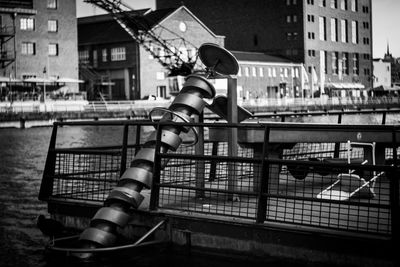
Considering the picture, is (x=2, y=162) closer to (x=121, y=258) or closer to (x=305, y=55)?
(x=121, y=258)

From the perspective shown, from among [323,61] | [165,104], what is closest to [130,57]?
[165,104]

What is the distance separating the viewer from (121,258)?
344 inches

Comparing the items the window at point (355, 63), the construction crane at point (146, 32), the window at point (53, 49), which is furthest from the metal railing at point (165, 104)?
the window at point (355, 63)

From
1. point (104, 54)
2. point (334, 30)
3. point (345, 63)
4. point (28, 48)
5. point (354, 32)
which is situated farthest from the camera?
point (354, 32)

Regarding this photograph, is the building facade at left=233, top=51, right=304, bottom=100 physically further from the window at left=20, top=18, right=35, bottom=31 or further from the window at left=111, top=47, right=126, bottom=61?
the window at left=20, top=18, right=35, bottom=31

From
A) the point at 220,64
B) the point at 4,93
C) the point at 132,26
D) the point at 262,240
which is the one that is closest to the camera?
the point at 262,240

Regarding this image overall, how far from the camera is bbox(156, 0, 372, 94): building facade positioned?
3979 inches

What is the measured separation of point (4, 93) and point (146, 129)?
15272 mm

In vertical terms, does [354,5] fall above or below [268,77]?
above

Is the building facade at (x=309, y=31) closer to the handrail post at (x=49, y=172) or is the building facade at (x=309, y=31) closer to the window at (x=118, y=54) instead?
the window at (x=118, y=54)

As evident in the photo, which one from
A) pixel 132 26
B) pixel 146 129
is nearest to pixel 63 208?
pixel 146 129

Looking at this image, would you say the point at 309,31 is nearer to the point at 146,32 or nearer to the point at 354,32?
the point at 354,32

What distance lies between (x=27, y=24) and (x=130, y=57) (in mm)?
12744

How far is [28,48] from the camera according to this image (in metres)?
68.8
